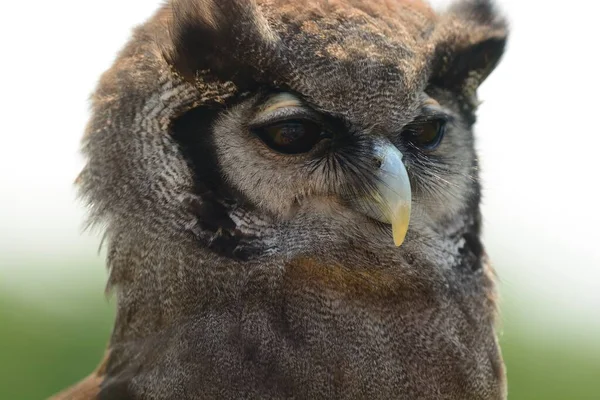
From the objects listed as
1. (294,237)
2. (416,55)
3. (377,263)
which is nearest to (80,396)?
(294,237)

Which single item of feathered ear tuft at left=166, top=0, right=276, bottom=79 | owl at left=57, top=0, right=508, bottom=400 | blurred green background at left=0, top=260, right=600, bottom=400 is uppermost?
feathered ear tuft at left=166, top=0, right=276, bottom=79

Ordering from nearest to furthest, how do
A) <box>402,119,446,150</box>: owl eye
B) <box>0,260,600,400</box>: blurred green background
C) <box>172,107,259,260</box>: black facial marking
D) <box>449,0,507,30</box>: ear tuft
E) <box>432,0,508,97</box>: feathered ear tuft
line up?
1. <box>172,107,259,260</box>: black facial marking
2. <box>402,119,446,150</box>: owl eye
3. <box>432,0,508,97</box>: feathered ear tuft
4. <box>449,0,507,30</box>: ear tuft
5. <box>0,260,600,400</box>: blurred green background

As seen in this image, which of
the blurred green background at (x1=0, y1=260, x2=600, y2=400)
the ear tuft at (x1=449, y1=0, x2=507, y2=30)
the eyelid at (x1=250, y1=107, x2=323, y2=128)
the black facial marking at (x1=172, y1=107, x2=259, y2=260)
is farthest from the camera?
the blurred green background at (x1=0, y1=260, x2=600, y2=400)

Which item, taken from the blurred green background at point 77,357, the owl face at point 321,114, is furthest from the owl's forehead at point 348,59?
the blurred green background at point 77,357

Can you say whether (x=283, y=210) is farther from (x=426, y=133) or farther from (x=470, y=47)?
(x=470, y=47)

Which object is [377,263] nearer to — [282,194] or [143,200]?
[282,194]

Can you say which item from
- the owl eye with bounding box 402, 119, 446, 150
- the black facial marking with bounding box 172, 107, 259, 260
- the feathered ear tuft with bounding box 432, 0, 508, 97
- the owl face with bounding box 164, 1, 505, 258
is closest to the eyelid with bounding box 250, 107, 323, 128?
the owl face with bounding box 164, 1, 505, 258

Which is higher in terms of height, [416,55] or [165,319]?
[416,55]

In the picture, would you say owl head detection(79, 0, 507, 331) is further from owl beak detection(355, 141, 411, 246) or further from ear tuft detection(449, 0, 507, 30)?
ear tuft detection(449, 0, 507, 30)
